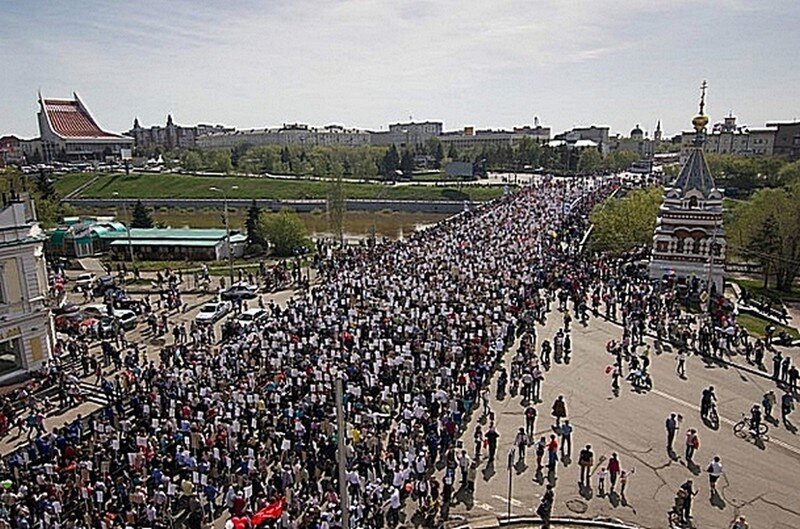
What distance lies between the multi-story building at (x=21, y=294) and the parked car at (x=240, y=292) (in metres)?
10.7

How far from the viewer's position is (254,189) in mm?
104562

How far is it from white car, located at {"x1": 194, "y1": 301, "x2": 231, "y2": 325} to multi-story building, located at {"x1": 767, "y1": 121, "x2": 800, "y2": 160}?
112 meters

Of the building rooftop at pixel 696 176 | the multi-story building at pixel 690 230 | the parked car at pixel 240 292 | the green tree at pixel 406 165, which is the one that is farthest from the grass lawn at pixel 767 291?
the green tree at pixel 406 165

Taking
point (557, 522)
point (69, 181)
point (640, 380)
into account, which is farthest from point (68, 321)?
point (69, 181)

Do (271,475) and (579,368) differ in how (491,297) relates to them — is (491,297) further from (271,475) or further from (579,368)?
(271,475)

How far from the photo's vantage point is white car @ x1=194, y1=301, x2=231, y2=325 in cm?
2894

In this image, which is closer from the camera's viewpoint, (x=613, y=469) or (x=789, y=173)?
(x=613, y=469)

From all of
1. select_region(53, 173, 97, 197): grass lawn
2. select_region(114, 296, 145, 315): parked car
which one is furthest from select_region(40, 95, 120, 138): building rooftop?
select_region(114, 296, 145, 315): parked car

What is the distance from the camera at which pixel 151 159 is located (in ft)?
540

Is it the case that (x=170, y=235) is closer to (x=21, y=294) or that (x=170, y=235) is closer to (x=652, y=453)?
(x=21, y=294)

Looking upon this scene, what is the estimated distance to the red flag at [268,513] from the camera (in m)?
12.9

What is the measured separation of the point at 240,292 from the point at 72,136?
161093 millimetres

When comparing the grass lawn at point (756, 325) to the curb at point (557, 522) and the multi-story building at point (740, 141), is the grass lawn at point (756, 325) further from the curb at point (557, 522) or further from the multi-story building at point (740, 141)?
the multi-story building at point (740, 141)

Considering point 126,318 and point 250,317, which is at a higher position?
point 250,317
